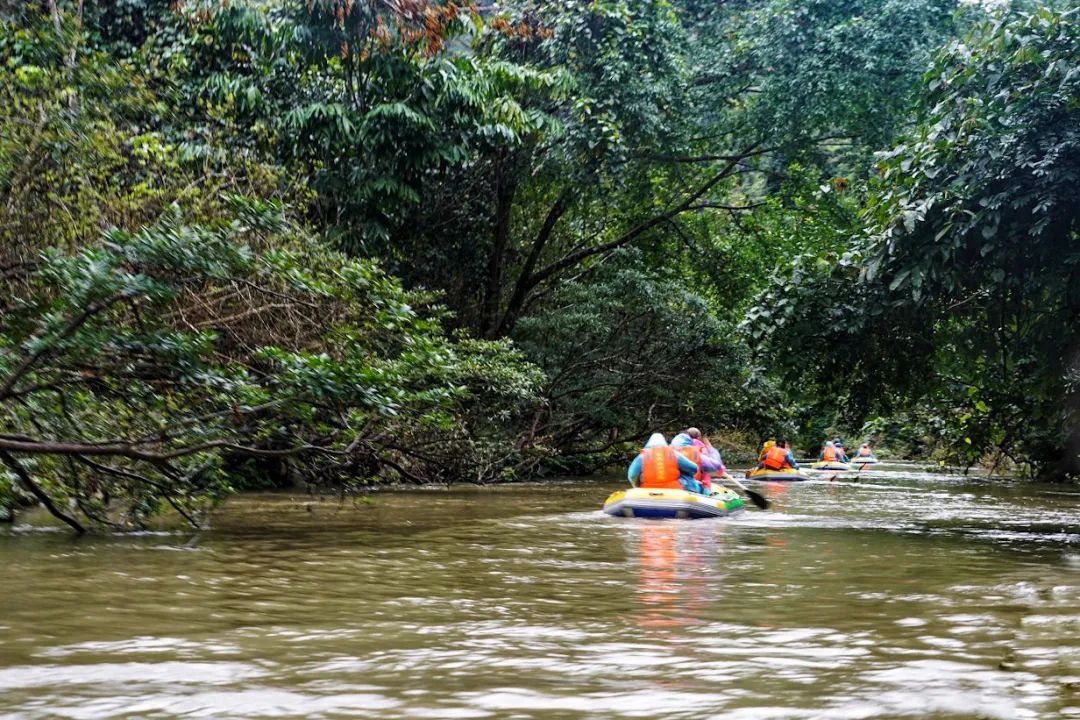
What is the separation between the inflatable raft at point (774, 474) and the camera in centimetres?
2845

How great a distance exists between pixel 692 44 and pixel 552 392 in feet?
25.0

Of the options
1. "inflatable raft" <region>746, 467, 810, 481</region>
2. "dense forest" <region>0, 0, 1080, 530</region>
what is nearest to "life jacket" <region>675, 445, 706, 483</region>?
"dense forest" <region>0, 0, 1080, 530</region>

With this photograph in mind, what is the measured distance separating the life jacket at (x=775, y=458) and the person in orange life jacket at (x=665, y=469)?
13.2 m

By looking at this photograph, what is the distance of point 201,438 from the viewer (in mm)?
Answer: 10070

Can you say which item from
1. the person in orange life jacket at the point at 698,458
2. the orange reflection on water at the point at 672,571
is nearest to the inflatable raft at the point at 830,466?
the person in orange life jacket at the point at 698,458

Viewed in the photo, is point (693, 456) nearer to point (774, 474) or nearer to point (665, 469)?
point (665, 469)

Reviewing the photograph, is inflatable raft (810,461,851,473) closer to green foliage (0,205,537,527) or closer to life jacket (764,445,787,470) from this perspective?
life jacket (764,445,787,470)

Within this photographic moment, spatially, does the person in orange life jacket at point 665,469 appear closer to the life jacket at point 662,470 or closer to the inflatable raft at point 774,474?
the life jacket at point 662,470

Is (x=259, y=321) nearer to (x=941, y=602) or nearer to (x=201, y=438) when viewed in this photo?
(x=201, y=438)

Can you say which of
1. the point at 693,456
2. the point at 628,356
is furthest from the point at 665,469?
the point at 628,356

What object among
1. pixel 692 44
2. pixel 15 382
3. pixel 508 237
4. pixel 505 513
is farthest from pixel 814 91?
pixel 15 382

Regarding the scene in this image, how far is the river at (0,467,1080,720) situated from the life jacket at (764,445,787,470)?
1607 cm

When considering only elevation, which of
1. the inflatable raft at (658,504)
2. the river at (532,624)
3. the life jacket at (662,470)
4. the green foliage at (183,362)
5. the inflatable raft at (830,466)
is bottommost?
the river at (532,624)

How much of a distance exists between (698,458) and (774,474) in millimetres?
11576
